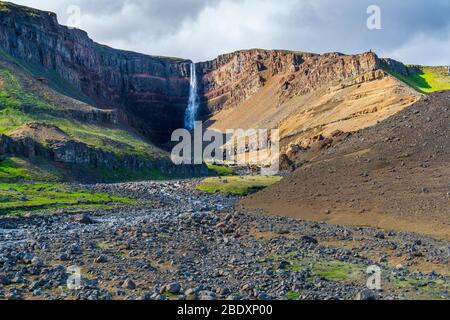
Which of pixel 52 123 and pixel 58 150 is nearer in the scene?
pixel 58 150

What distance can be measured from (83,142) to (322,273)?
3085 inches

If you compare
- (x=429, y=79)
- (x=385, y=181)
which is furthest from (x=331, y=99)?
(x=385, y=181)

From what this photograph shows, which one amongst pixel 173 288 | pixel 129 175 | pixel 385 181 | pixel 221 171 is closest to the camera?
pixel 173 288

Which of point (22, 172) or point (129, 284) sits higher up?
point (22, 172)

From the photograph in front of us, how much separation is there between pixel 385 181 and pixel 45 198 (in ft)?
115

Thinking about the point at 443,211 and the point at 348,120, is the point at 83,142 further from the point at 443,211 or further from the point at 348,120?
the point at 443,211

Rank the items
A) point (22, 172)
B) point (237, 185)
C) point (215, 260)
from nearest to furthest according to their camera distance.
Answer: point (215, 260) → point (22, 172) → point (237, 185)

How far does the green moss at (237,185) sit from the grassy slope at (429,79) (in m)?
95.4

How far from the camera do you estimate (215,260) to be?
26.2 meters

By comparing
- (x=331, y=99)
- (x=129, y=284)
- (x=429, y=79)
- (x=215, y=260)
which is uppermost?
(x=429, y=79)

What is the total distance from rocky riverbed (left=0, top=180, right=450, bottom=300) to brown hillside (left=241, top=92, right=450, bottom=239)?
4.03m

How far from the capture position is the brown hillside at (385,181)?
1593 inches

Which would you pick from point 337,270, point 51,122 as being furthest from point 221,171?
point 337,270

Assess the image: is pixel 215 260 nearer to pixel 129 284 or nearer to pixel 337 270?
pixel 337 270
